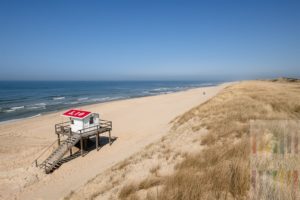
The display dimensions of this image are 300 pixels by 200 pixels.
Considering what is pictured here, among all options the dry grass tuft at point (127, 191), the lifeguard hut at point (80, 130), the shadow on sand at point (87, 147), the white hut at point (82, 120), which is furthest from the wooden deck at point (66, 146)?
the dry grass tuft at point (127, 191)

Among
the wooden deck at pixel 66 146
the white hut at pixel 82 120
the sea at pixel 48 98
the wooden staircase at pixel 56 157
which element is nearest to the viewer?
the wooden staircase at pixel 56 157

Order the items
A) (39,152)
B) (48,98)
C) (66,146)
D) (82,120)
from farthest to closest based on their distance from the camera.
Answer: (48,98) < (82,120) < (39,152) < (66,146)

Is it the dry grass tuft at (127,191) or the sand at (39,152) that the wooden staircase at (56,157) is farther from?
the dry grass tuft at (127,191)

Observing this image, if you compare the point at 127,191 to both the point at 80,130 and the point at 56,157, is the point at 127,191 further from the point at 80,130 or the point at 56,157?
the point at 80,130

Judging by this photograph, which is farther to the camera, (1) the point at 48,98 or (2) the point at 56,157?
(1) the point at 48,98

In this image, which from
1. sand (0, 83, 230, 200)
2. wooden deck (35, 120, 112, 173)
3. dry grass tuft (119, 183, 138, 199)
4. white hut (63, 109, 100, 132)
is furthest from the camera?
white hut (63, 109, 100, 132)

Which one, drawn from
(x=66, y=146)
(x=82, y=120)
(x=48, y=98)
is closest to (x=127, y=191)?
(x=66, y=146)

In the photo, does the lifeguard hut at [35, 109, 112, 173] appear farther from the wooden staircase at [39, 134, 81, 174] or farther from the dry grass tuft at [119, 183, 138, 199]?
the dry grass tuft at [119, 183, 138, 199]

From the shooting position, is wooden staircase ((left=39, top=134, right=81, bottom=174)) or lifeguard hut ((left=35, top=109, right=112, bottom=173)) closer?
wooden staircase ((left=39, top=134, right=81, bottom=174))

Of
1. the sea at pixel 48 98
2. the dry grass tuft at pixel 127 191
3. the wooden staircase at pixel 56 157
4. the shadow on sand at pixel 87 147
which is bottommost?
the shadow on sand at pixel 87 147

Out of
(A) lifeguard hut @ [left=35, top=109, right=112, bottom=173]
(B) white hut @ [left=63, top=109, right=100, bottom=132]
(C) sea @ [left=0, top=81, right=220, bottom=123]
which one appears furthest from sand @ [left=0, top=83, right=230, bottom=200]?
(C) sea @ [left=0, top=81, right=220, bottom=123]

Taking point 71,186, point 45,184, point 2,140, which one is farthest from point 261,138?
point 2,140

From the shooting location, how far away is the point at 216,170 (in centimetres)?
517

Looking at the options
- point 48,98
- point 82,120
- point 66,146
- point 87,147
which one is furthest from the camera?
point 48,98
